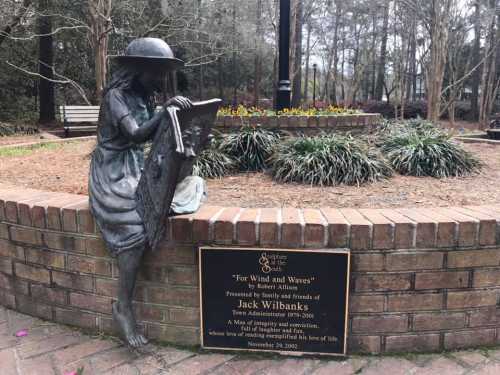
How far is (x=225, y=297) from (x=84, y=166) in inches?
135

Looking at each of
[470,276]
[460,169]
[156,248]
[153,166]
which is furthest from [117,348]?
[460,169]

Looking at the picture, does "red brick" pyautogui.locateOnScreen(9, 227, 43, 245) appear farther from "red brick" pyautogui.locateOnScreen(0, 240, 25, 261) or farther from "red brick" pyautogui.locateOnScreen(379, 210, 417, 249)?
"red brick" pyautogui.locateOnScreen(379, 210, 417, 249)

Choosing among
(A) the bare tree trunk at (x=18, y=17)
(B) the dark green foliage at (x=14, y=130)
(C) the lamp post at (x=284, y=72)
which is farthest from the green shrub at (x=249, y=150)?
(A) the bare tree trunk at (x=18, y=17)

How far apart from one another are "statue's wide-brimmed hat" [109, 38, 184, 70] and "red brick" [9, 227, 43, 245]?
1.22 m

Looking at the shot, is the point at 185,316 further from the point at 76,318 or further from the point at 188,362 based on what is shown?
the point at 76,318

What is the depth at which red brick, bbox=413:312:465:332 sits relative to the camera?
93.0 inches

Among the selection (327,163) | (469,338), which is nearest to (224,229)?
(469,338)

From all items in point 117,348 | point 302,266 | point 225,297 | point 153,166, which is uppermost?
point 153,166

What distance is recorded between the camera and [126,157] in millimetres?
2459

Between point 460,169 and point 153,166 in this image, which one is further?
point 460,169

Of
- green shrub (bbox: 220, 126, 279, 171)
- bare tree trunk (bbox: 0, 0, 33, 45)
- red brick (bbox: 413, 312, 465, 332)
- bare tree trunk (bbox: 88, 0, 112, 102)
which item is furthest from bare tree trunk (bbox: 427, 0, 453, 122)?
bare tree trunk (bbox: 0, 0, 33, 45)

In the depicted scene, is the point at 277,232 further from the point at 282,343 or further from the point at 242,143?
the point at 242,143

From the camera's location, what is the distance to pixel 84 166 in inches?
204

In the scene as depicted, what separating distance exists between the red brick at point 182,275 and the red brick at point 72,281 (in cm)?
53
